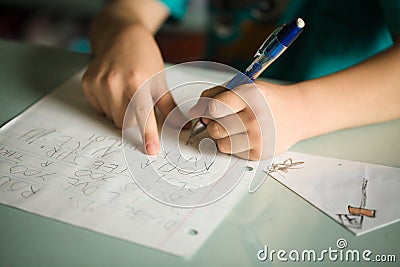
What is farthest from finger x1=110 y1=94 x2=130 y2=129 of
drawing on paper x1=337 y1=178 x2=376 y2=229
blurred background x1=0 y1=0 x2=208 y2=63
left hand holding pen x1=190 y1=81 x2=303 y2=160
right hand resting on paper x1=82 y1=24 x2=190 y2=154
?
blurred background x1=0 y1=0 x2=208 y2=63

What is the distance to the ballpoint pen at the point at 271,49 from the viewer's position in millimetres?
574

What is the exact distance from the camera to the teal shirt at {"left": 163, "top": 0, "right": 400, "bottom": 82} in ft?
2.92

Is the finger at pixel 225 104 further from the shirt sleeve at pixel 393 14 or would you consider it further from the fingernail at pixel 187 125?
the shirt sleeve at pixel 393 14

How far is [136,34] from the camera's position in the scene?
77 centimetres

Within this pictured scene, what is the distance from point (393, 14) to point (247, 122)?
0.93ft

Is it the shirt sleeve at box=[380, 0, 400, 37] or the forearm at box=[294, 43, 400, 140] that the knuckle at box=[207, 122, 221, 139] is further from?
the shirt sleeve at box=[380, 0, 400, 37]

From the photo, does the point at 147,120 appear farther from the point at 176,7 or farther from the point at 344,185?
the point at 176,7

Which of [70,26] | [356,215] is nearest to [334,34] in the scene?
[356,215]

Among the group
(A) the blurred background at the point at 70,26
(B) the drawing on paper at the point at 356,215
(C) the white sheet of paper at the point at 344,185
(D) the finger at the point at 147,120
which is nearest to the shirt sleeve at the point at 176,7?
(D) the finger at the point at 147,120

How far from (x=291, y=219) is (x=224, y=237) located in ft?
0.23

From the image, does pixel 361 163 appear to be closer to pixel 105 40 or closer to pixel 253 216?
pixel 253 216

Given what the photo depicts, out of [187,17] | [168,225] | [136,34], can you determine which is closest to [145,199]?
[168,225]

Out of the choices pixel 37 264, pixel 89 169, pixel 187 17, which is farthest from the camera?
pixel 187 17

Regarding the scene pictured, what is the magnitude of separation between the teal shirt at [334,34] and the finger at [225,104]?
366 mm
